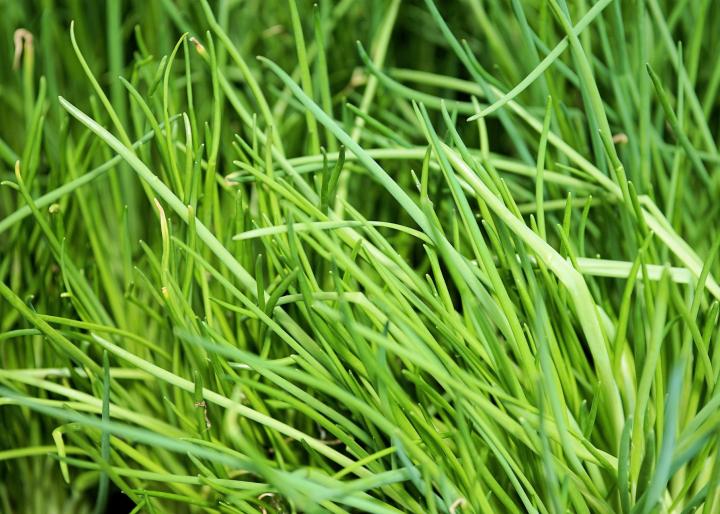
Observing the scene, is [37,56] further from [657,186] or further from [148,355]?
[657,186]

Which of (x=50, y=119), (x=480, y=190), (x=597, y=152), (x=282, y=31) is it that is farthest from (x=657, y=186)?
(x=50, y=119)

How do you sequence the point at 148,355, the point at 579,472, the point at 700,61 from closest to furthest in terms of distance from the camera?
the point at 579,472 → the point at 148,355 → the point at 700,61

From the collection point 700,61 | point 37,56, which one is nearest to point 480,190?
point 700,61

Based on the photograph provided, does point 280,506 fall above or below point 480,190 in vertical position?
below

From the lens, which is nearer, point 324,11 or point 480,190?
point 480,190

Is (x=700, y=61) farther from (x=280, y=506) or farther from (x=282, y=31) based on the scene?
(x=280, y=506)

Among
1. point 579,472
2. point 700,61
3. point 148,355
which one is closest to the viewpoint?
point 579,472
